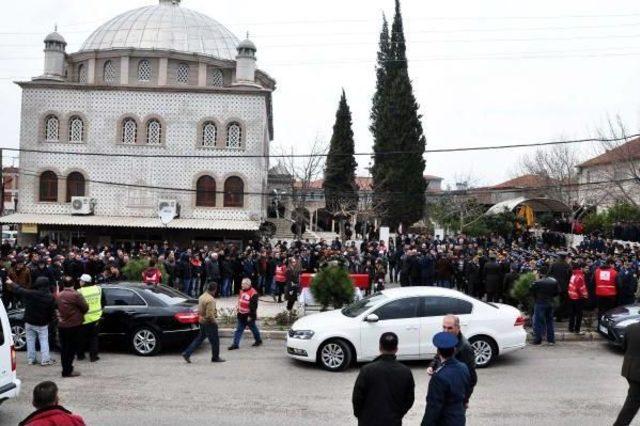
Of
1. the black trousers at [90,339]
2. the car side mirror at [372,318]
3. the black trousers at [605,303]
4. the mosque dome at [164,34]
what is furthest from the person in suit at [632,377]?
the mosque dome at [164,34]

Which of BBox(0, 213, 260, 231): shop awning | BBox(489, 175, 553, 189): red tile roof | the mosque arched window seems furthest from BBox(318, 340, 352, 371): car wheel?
BBox(489, 175, 553, 189): red tile roof

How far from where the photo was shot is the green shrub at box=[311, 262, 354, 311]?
14.6 meters

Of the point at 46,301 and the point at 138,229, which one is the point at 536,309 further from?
the point at 138,229

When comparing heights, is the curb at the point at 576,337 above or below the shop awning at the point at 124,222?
below

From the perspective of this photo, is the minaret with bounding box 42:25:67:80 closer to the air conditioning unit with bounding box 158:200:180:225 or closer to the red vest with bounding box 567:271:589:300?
the air conditioning unit with bounding box 158:200:180:225

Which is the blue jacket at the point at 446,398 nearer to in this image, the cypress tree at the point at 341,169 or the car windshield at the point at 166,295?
the car windshield at the point at 166,295

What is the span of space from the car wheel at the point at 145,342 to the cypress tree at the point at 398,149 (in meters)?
35.4

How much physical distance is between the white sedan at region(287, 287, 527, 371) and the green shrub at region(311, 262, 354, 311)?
2.90 metres

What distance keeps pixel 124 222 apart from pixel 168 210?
11.5 feet

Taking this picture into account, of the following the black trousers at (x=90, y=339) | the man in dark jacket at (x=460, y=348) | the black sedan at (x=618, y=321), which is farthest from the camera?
the black sedan at (x=618, y=321)

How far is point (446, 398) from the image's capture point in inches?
206

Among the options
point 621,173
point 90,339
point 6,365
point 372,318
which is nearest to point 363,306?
point 372,318

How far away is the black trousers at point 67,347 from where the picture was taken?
415 inches

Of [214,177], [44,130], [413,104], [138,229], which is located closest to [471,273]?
[214,177]
